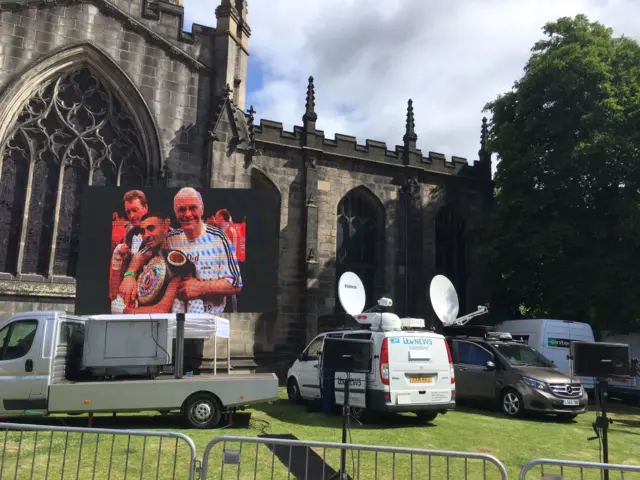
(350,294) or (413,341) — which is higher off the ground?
(350,294)

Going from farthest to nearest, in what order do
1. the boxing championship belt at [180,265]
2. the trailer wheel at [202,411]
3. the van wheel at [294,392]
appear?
1. the van wheel at [294,392]
2. the boxing championship belt at [180,265]
3. the trailer wheel at [202,411]

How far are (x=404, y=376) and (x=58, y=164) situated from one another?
467 inches

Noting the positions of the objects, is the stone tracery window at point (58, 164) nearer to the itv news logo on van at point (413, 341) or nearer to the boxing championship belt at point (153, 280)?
the boxing championship belt at point (153, 280)

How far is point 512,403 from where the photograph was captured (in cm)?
1216

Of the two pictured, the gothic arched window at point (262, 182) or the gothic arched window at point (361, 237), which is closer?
the gothic arched window at point (262, 182)

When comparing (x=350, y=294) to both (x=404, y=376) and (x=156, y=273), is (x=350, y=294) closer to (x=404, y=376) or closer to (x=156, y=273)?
(x=404, y=376)

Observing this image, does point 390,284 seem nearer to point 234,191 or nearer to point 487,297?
point 487,297

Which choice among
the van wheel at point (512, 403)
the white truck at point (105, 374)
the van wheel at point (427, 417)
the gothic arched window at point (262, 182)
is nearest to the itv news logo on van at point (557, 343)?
the van wheel at point (512, 403)

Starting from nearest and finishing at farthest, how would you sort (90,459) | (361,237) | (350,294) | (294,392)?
1. (90,459)
2. (294,392)
3. (350,294)
4. (361,237)

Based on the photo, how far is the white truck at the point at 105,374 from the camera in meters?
8.92

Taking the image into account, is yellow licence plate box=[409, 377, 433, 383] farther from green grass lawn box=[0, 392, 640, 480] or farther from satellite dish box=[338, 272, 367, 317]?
satellite dish box=[338, 272, 367, 317]

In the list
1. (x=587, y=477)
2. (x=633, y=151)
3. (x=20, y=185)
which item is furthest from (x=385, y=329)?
(x=633, y=151)

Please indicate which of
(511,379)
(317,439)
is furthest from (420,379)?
(511,379)

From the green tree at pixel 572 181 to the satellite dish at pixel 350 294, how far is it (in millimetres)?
7804
